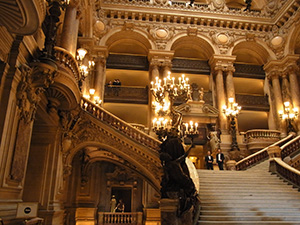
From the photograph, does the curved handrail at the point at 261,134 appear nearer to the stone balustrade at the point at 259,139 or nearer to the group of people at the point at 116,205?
the stone balustrade at the point at 259,139

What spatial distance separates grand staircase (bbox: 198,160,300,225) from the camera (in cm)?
669

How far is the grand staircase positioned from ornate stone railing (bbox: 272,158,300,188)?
0.26 meters

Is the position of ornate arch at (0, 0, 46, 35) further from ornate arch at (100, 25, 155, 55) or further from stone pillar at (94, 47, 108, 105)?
ornate arch at (100, 25, 155, 55)

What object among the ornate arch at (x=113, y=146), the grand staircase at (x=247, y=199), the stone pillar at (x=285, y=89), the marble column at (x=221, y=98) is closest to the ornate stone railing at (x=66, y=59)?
the ornate arch at (x=113, y=146)

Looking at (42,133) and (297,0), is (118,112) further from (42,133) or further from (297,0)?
(297,0)

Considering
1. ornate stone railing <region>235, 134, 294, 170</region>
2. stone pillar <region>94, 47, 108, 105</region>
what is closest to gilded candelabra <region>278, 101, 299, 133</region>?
ornate stone railing <region>235, 134, 294, 170</region>

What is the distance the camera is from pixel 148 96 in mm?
17172

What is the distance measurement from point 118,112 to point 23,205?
48.9 feet

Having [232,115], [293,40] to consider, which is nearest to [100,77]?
[232,115]

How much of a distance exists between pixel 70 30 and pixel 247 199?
332 inches

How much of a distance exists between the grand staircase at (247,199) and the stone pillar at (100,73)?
854 cm

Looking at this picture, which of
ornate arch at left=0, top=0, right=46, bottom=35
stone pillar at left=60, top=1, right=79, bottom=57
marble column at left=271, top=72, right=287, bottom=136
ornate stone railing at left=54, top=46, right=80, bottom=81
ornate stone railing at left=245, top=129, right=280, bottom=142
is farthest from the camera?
marble column at left=271, top=72, right=287, bottom=136

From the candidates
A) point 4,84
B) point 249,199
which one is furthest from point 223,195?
point 4,84

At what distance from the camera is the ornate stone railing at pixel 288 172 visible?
9.23 m
